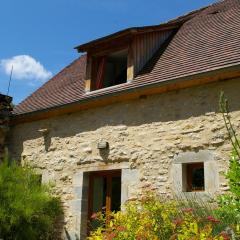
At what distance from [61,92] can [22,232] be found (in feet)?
12.9

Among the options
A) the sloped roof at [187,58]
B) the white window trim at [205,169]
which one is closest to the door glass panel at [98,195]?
the sloped roof at [187,58]

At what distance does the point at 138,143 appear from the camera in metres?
8.05

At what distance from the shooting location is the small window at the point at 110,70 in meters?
9.73

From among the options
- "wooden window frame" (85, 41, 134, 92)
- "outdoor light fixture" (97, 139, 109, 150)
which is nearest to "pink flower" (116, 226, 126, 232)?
"outdoor light fixture" (97, 139, 109, 150)

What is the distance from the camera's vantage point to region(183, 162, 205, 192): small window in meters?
7.27

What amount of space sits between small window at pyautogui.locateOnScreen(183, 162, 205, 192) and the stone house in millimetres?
19

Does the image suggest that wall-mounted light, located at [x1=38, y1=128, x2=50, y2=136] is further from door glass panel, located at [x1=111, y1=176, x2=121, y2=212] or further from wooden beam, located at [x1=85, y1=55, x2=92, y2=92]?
door glass panel, located at [x1=111, y1=176, x2=121, y2=212]

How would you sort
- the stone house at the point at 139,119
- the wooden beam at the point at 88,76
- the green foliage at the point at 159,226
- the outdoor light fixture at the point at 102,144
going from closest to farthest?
the green foliage at the point at 159,226 < the stone house at the point at 139,119 < the outdoor light fixture at the point at 102,144 < the wooden beam at the point at 88,76

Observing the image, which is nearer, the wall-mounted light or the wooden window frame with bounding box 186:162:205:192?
the wooden window frame with bounding box 186:162:205:192

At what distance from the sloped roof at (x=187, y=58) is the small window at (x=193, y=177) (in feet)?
5.57

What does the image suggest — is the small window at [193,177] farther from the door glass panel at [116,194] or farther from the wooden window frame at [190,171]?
the door glass panel at [116,194]

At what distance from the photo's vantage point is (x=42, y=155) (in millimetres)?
9883

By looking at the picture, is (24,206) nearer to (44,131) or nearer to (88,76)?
(44,131)

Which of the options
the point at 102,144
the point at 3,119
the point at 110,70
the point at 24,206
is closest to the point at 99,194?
the point at 102,144
